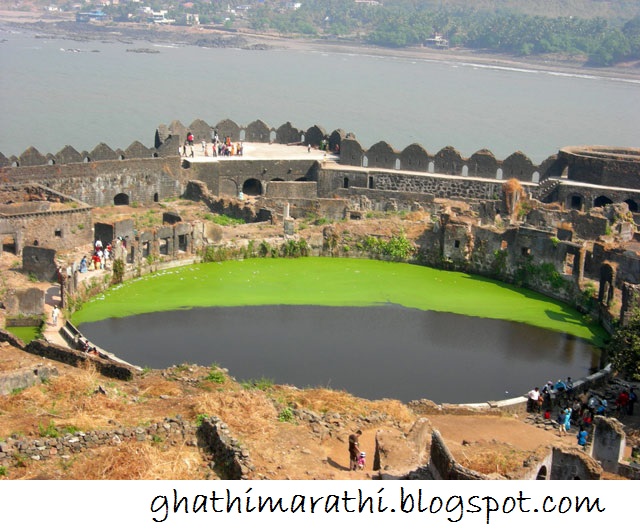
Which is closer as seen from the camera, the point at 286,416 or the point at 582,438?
the point at 286,416

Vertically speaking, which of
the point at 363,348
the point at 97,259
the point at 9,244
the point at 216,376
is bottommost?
the point at 363,348

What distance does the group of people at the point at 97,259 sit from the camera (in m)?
28.9

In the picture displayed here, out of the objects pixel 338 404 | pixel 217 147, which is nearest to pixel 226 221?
pixel 217 147

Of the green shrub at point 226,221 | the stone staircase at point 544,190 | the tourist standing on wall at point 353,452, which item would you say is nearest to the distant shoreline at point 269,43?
the stone staircase at point 544,190

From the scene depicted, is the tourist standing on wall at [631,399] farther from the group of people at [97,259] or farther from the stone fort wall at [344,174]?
the stone fort wall at [344,174]

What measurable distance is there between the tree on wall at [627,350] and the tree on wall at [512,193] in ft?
44.3

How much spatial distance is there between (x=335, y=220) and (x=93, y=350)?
1340cm

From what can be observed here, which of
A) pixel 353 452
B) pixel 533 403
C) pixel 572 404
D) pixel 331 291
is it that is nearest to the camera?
pixel 353 452

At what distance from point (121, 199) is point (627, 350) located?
805 inches

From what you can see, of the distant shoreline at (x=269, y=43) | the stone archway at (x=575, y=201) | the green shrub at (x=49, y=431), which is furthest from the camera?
the distant shoreline at (x=269, y=43)

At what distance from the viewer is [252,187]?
40.6 meters

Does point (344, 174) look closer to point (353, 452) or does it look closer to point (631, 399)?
point (631, 399)

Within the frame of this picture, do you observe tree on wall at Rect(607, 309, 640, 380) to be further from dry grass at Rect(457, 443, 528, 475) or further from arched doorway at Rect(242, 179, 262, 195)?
arched doorway at Rect(242, 179, 262, 195)

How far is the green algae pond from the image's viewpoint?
23.5m
